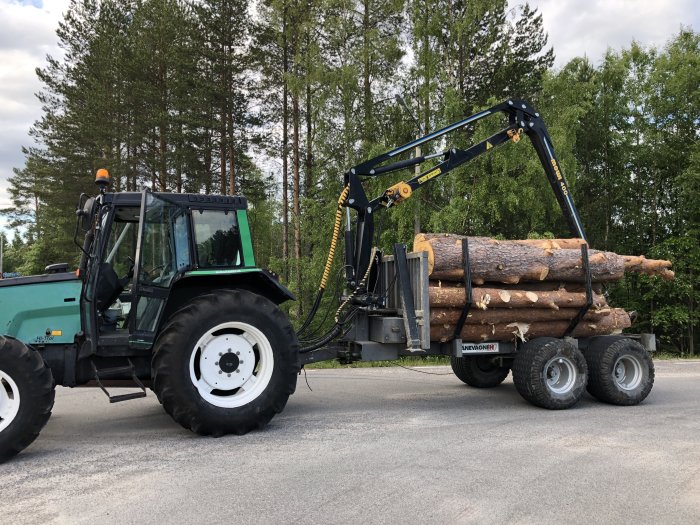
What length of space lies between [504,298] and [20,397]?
5247mm

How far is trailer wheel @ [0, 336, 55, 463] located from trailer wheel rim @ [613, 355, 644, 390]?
6.63m

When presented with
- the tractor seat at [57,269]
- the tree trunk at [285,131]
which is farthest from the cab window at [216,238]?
the tree trunk at [285,131]

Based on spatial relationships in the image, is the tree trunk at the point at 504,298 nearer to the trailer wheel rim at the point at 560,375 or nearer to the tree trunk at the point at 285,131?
the trailer wheel rim at the point at 560,375

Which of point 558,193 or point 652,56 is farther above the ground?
point 652,56

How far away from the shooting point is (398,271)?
266 inches

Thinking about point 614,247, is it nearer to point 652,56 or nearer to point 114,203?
point 652,56

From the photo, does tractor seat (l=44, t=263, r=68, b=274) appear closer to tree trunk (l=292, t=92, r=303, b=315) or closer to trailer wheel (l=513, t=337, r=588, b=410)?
trailer wheel (l=513, t=337, r=588, b=410)

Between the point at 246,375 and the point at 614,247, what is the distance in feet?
75.2

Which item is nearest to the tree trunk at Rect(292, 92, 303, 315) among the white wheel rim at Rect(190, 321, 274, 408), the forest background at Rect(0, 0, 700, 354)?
the forest background at Rect(0, 0, 700, 354)

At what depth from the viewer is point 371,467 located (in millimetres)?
4516

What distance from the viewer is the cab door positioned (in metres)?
5.58

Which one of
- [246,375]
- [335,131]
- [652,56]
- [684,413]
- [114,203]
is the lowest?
[684,413]

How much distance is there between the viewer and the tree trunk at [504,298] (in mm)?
6570

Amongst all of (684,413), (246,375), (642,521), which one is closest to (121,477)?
(246,375)
